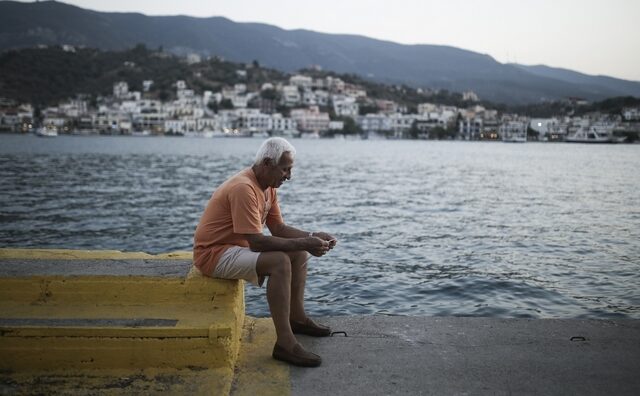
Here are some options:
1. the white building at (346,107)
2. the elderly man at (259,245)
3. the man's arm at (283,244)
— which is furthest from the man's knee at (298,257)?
the white building at (346,107)

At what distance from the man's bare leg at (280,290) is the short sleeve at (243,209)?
0.20 metres

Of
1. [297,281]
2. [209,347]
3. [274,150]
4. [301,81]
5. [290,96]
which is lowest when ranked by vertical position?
[209,347]

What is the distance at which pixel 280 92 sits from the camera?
17162 cm

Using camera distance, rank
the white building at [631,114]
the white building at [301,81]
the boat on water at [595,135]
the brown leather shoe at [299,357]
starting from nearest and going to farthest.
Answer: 1. the brown leather shoe at [299,357]
2. the boat on water at [595,135]
3. the white building at [631,114]
4. the white building at [301,81]

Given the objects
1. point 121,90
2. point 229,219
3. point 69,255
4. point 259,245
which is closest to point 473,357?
point 259,245

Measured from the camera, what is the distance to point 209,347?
307 centimetres

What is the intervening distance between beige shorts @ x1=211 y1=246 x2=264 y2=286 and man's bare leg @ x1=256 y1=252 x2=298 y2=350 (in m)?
0.05

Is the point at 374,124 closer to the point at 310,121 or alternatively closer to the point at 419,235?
the point at 310,121

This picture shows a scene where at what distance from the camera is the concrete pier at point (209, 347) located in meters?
2.98

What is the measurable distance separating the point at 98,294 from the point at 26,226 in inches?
426

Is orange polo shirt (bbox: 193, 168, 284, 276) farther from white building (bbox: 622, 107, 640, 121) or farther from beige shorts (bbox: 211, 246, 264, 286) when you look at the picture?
white building (bbox: 622, 107, 640, 121)

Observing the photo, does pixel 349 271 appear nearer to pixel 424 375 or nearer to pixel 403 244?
pixel 403 244

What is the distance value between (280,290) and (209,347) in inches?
21.3

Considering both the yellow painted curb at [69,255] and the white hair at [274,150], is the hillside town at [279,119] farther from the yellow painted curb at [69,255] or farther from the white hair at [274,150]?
the white hair at [274,150]
